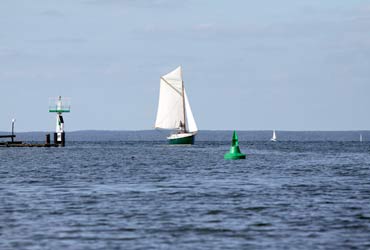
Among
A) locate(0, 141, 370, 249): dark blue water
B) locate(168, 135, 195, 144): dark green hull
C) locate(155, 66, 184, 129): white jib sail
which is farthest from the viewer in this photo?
locate(168, 135, 195, 144): dark green hull

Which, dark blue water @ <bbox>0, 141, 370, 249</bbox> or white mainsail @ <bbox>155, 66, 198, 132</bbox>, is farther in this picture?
white mainsail @ <bbox>155, 66, 198, 132</bbox>

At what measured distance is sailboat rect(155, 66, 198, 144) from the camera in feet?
526

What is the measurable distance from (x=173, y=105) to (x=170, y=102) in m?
0.97

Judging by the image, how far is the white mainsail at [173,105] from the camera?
160 meters

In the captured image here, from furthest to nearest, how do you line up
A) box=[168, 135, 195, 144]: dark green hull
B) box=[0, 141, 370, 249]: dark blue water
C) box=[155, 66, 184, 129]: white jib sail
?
1. box=[168, 135, 195, 144]: dark green hull
2. box=[155, 66, 184, 129]: white jib sail
3. box=[0, 141, 370, 249]: dark blue water

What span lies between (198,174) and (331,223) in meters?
32.9

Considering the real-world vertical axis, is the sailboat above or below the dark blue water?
above

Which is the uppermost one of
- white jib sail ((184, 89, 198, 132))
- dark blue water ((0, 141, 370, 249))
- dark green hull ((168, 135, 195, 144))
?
white jib sail ((184, 89, 198, 132))

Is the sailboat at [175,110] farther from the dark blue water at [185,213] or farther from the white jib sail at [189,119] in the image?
the dark blue water at [185,213]

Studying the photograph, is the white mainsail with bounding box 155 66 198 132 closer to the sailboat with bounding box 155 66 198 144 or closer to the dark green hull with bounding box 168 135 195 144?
the sailboat with bounding box 155 66 198 144

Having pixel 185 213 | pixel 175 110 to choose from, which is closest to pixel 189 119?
pixel 175 110

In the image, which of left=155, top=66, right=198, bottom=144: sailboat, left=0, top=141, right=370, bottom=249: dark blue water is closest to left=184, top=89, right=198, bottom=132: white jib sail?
left=155, top=66, right=198, bottom=144: sailboat

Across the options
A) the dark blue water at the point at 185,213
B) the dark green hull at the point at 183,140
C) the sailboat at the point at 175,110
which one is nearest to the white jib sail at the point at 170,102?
the sailboat at the point at 175,110

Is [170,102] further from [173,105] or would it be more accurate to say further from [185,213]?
[185,213]
